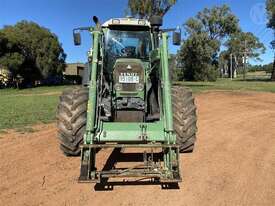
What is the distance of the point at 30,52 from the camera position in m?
56.5

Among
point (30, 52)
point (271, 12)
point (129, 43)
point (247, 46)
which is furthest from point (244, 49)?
point (129, 43)

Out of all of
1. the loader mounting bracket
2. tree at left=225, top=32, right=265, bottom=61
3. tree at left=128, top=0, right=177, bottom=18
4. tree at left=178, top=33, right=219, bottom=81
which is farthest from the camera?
tree at left=225, top=32, right=265, bottom=61

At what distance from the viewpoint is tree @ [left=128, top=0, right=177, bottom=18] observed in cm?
3459

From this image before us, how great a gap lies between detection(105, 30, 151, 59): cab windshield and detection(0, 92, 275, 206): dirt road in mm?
2411

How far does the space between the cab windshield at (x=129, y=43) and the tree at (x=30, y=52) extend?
140ft

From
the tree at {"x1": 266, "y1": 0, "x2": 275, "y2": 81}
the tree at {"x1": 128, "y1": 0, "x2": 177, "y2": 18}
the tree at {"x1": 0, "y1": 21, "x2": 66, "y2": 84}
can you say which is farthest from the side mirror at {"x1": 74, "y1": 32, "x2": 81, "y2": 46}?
the tree at {"x1": 266, "y1": 0, "x2": 275, "y2": 81}

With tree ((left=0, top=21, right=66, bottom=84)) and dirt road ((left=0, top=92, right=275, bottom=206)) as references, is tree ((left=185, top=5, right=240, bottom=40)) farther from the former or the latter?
dirt road ((left=0, top=92, right=275, bottom=206))

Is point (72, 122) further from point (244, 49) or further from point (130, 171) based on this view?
point (244, 49)

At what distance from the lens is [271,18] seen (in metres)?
62.8

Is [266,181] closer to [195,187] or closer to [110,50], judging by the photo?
[195,187]

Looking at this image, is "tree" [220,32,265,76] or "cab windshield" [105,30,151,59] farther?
"tree" [220,32,265,76]

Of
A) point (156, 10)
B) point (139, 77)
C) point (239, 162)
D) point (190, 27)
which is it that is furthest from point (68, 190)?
point (190, 27)

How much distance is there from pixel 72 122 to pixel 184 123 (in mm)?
2102

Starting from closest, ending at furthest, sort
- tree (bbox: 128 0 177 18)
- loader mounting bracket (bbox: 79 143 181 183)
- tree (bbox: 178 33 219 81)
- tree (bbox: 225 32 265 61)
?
loader mounting bracket (bbox: 79 143 181 183), tree (bbox: 128 0 177 18), tree (bbox: 178 33 219 81), tree (bbox: 225 32 265 61)
